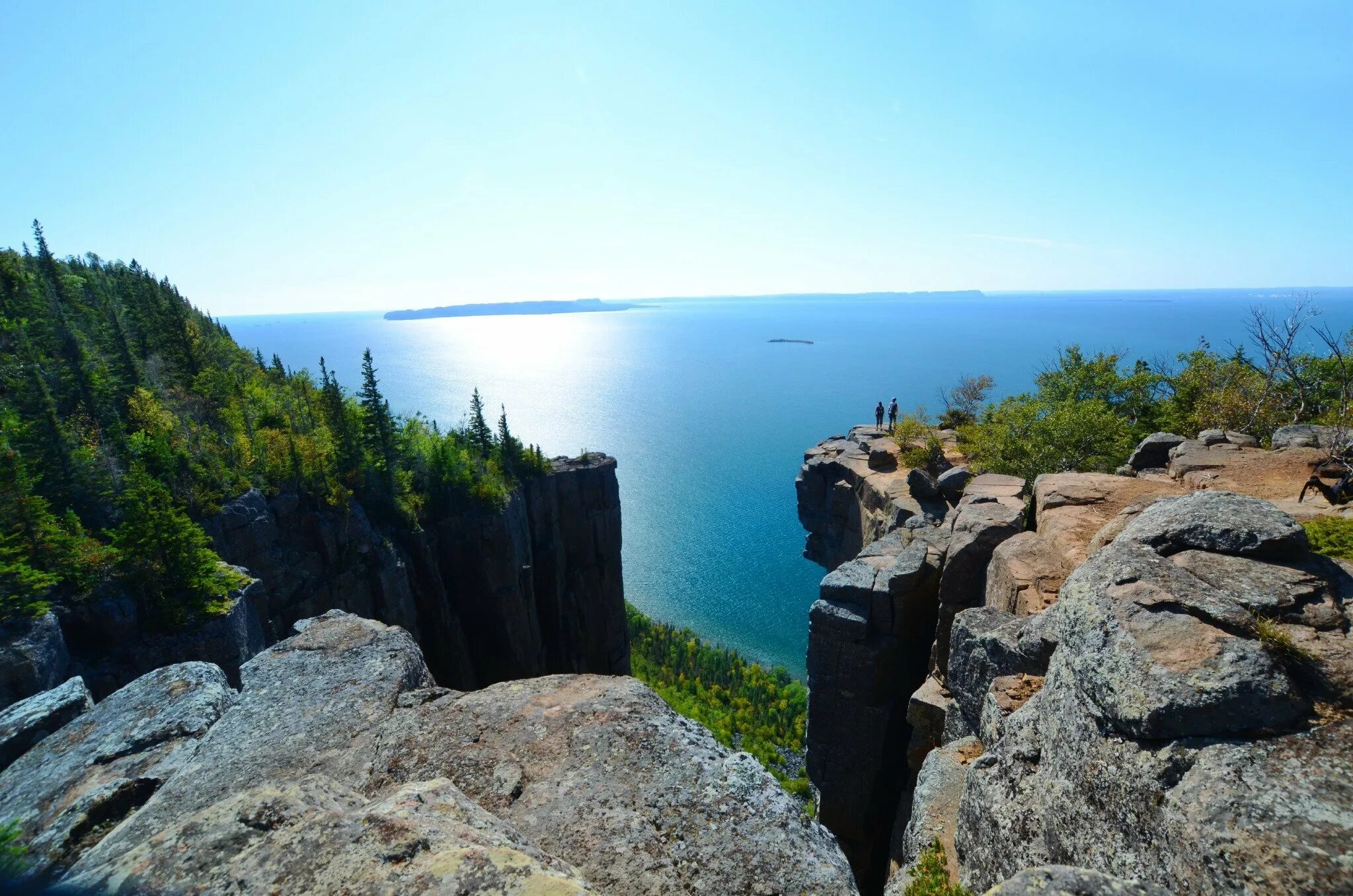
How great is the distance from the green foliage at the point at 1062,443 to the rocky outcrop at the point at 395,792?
24967 mm

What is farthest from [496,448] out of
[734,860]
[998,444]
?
[734,860]

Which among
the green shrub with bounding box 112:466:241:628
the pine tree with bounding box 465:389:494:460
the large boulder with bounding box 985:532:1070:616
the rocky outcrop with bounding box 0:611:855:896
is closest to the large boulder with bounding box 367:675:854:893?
the rocky outcrop with bounding box 0:611:855:896

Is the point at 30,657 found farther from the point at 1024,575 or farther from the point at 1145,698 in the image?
the point at 1024,575

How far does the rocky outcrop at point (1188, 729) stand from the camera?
5.68m

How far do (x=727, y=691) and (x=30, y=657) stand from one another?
162ft

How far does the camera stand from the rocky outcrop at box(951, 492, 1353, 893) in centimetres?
568

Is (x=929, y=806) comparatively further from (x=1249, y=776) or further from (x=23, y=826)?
(x=23, y=826)

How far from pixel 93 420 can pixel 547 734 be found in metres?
34.7

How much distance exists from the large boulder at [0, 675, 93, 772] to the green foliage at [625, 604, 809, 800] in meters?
36.7

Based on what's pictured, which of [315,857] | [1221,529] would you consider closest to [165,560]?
[315,857]

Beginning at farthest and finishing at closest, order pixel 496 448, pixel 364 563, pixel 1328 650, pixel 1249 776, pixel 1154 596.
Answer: pixel 496 448
pixel 364 563
pixel 1154 596
pixel 1328 650
pixel 1249 776

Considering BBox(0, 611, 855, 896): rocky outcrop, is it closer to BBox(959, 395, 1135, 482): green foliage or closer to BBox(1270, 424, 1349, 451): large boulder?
BBox(1270, 424, 1349, 451): large boulder

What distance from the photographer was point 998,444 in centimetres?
2980

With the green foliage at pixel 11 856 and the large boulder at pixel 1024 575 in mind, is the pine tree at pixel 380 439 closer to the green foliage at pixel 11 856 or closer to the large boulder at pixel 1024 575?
the green foliage at pixel 11 856
